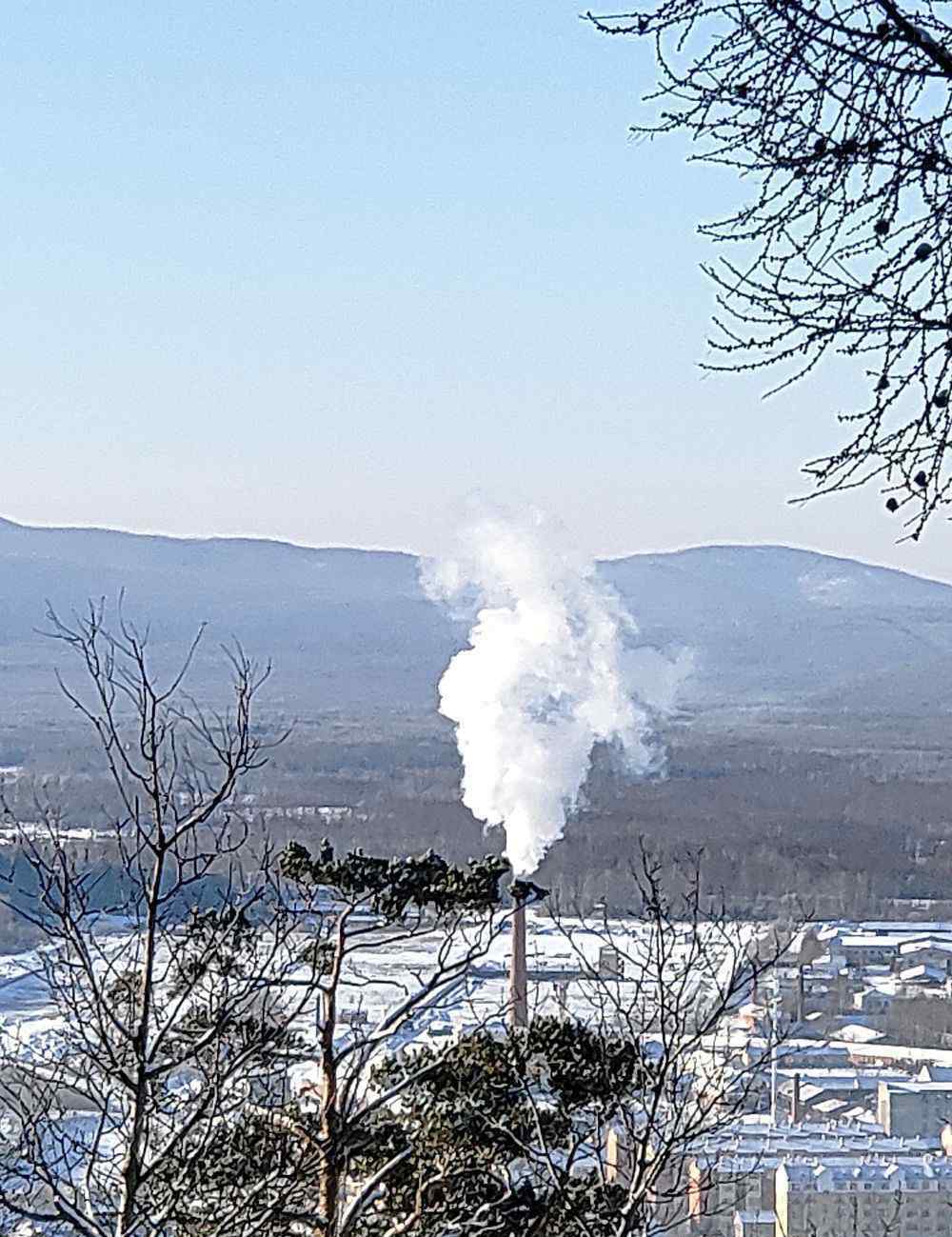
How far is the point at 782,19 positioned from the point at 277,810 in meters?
34.7

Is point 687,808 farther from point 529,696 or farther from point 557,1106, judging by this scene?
point 557,1106

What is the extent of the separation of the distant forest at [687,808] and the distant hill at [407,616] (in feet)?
57.2

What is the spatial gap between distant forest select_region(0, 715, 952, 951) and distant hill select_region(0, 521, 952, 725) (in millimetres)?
17433

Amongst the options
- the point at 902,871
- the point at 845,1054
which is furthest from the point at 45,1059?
the point at 902,871

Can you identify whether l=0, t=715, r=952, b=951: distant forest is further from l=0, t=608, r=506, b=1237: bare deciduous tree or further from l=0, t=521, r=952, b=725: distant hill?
l=0, t=608, r=506, b=1237: bare deciduous tree

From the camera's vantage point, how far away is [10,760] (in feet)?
179

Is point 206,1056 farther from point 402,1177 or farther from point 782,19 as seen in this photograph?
point 782,19

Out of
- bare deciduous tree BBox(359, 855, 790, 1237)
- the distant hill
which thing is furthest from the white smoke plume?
the distant hill

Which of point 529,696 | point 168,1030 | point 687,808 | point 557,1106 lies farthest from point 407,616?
point 168,1030

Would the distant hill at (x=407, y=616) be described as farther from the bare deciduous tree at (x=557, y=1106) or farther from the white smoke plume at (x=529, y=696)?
the bare deciduous tree at (x=557, y=1106)

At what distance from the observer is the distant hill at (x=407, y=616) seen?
10050 centimetres

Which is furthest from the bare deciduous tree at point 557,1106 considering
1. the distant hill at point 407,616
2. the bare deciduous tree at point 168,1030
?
the distant hill at point 407,616

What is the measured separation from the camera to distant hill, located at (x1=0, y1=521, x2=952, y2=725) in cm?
10050

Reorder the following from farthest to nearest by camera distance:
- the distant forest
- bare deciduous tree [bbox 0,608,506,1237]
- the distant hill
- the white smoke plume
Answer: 1. the distant hill
2. the distant forest
3. the white smoke plume
4. bare deciduous tree [bbox 0,608,506,1237]
